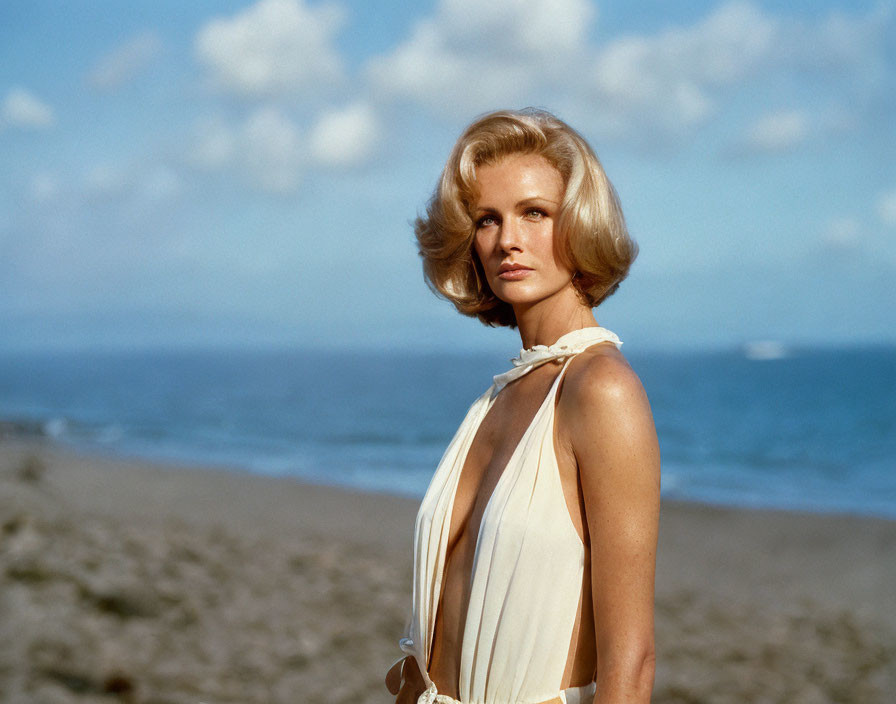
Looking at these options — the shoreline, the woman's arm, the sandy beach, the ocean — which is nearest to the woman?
the woman's arm

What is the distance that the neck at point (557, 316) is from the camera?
2.24 m

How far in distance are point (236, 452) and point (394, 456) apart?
4.93 meters

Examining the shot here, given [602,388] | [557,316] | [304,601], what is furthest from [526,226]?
[304,601]

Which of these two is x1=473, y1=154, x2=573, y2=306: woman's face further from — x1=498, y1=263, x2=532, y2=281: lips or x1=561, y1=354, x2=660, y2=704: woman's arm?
x1=561, y1=354, x2=660, y2=704: woman's arm

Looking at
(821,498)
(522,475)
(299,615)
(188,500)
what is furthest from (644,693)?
(821,498)

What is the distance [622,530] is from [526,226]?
744 millimetres

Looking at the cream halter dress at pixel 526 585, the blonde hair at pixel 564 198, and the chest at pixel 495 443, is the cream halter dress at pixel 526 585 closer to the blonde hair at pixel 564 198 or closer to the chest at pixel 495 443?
the chest at pixel 495 443

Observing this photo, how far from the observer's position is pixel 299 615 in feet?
27.8

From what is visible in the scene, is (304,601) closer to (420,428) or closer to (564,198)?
(564,198)

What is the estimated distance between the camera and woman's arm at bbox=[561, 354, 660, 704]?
5.88ft

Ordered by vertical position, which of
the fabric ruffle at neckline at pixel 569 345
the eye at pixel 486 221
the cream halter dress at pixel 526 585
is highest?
the eye at pixel 486 221

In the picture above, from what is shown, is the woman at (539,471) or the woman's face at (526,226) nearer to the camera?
the woman at (539,471)

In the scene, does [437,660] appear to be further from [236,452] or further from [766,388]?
[766,388]

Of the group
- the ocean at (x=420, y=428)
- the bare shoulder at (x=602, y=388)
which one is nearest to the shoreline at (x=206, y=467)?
the ocean at (x=420, y=428)
